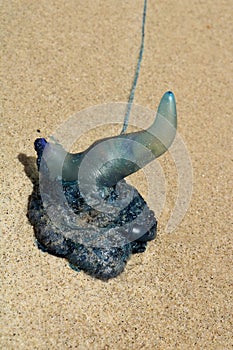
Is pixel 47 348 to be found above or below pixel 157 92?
below

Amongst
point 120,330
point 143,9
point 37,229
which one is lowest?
point 120,330

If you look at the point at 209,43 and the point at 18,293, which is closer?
the point at 18,293

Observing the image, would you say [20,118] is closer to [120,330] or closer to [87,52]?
[87,52]

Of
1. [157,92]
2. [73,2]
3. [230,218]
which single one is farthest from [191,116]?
[73,2]

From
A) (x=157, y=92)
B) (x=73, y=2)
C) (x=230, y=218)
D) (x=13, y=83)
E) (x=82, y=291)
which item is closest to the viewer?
(x=82, y=291)

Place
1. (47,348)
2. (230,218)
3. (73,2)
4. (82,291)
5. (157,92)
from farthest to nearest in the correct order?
(73,2), (157,92), (230,218), (82,291), (47,348)

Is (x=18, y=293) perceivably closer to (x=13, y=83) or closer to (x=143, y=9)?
(x=13, y=83)

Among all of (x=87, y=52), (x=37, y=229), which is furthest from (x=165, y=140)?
(x=87, y=52)
